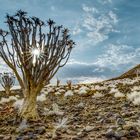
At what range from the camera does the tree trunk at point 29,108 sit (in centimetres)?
1261

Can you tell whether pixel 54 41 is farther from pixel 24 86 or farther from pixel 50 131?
pixel 50 131

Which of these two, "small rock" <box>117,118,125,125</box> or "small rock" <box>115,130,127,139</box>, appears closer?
"small rock" <box>115,130,127,139</box>

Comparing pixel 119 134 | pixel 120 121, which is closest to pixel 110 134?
pixel 119 134

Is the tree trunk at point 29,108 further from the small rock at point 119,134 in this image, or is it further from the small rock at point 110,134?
the small rock at point 119,134

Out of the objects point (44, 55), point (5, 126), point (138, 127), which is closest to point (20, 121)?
point (5, 126)

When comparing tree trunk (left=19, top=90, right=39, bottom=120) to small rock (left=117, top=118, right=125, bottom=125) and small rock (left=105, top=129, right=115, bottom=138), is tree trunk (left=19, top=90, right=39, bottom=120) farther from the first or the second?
small rock (left=105, top=129, right=115, bottom=138)

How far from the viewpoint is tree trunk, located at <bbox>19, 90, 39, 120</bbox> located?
12609 millimetres

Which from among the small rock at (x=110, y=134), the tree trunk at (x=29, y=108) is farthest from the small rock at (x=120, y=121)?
the tree trunk at (x=29, y=108)

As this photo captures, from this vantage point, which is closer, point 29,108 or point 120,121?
point 120,121

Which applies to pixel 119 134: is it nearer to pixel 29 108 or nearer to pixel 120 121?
pixel 120 121

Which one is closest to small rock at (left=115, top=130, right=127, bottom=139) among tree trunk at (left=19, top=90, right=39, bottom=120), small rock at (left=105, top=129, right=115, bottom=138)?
small rock at (left=105, top=129, right=115, bottom=138)

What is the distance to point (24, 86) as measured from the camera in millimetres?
13086

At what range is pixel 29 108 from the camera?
1270cm

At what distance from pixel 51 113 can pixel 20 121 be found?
5.54 ft
